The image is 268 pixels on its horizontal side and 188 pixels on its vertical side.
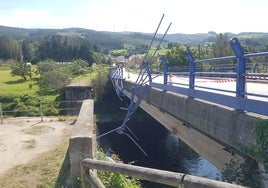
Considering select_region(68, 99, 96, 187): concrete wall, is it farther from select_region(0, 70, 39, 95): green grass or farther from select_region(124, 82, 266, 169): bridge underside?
select_region(0, 70, 39, 95): green grass

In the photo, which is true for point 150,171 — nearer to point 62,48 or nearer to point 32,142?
point 32,142

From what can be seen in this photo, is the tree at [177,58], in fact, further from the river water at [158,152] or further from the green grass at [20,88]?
the river water at [158,152]

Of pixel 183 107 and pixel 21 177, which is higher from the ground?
pixel 183 107

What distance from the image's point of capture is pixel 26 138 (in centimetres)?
1258

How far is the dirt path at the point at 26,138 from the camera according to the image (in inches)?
408

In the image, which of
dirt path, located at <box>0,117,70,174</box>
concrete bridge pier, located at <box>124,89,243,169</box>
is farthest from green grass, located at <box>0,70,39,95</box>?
concrete bridge pier, located at <box>124,89,243,169</box>

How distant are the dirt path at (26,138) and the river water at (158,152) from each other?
7.22m

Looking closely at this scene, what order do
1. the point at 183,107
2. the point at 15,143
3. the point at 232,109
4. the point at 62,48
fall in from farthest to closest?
the point at 62,48, the point at 15,143, the point at 183,107, the point at 232,109

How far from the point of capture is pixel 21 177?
28.5 feet

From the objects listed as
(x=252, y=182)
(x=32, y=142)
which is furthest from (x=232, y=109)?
(x=32, y=142)

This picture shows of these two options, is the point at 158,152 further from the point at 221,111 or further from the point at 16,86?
the point at 16,86

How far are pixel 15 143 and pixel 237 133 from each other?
320 inches

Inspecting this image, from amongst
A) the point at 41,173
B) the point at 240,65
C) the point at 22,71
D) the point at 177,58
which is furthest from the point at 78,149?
the point at 22,71

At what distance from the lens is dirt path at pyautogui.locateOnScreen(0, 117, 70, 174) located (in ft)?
34.0
